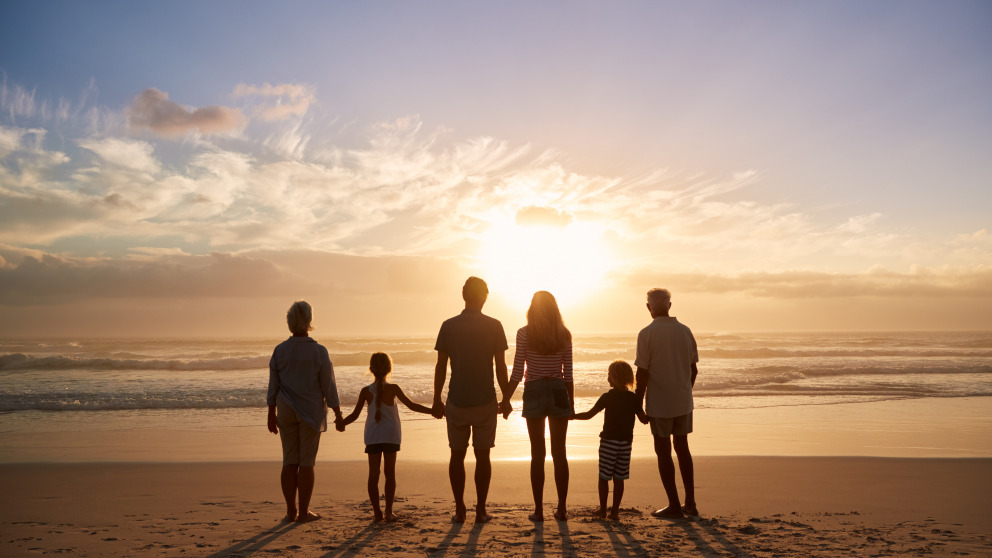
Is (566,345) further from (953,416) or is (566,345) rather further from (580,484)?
(953,416)

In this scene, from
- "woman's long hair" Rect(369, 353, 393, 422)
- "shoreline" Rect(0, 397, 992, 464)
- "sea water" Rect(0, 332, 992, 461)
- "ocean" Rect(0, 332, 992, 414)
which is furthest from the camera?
"ocean" Rect(0, 332, 992, 414)

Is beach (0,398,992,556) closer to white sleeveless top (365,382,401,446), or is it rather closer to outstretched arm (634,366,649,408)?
white sleeveless top (365,382,401,446)

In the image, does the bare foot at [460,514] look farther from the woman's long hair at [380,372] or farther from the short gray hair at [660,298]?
the short gray hair at [660,298]

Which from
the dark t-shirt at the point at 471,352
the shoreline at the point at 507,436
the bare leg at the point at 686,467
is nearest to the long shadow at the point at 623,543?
the bare leg at the point at 686,467

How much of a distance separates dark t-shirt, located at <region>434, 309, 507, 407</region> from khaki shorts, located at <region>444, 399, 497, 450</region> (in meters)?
0.06

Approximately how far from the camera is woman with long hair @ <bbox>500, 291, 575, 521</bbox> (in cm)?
498

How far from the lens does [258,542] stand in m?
4.61

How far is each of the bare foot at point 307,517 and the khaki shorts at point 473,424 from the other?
145cm

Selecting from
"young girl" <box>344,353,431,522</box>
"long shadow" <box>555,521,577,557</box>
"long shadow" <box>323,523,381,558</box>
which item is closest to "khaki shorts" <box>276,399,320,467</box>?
"young girl" <box>344,353,431,522</box>

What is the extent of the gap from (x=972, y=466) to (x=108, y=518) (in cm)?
974

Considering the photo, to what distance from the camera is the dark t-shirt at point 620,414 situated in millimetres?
5281

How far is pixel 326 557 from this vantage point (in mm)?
4215

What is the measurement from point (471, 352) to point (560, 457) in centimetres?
119

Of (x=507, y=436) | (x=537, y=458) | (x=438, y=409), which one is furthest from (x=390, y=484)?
(x=507, y=436)
